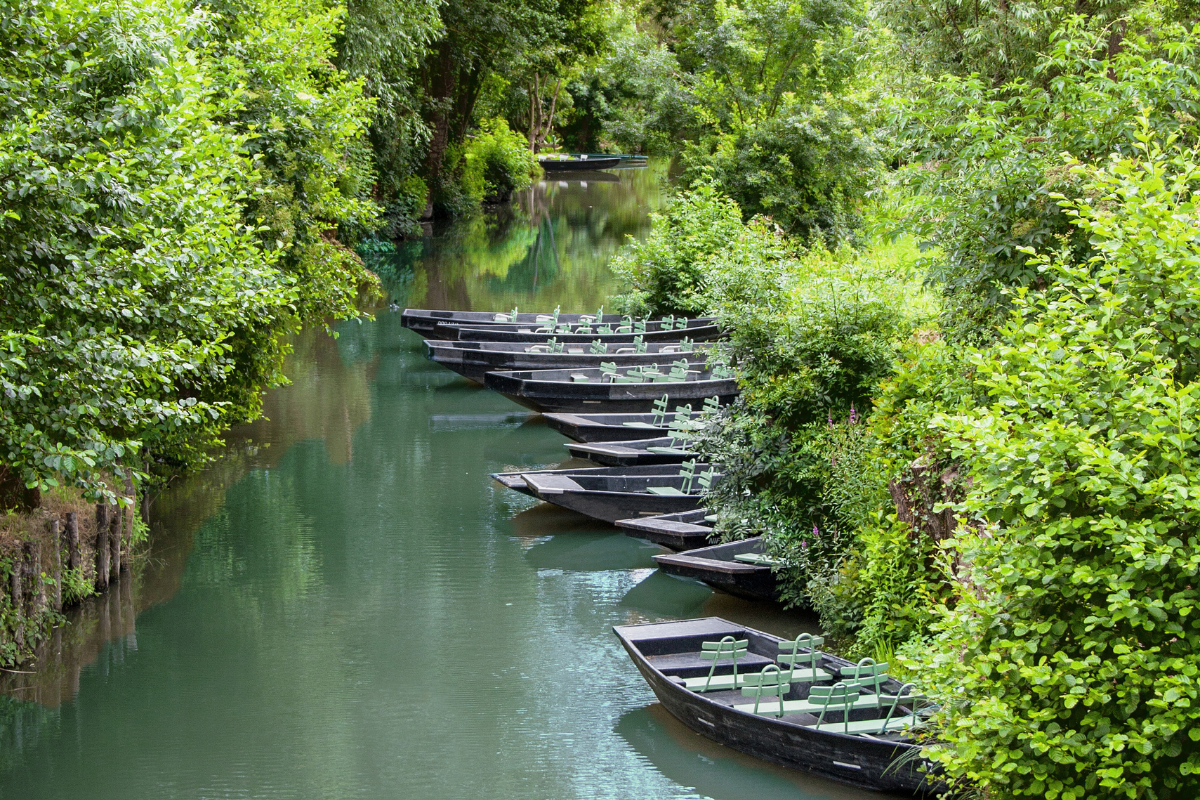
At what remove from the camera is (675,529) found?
11234 mm

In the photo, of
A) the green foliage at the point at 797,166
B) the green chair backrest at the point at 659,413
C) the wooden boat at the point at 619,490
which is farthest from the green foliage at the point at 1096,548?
the green foliage at the point at 797,166

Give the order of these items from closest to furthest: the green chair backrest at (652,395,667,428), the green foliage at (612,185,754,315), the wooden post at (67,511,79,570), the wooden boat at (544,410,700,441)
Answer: the wooden post at (67,511,79,570) → the wooden boat at (544,410,700,441) → the green chair backrest at (652,395,667,428) → the green foliage at (612,185,754,315)

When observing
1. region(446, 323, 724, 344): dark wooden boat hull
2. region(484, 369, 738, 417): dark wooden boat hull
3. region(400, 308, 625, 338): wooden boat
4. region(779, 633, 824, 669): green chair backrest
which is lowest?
region(779, 633, 824, 669): green chair backrest

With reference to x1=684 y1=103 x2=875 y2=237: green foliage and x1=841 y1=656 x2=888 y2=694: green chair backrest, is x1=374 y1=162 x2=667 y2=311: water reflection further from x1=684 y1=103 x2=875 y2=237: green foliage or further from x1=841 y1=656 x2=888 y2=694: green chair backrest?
x1=841 y1=656 x2=888 y2=694: green chair backrest

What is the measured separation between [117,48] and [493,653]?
19.1 ft

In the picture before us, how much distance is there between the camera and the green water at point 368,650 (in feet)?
26.5

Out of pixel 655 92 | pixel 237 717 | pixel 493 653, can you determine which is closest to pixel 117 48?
pixel 237 717

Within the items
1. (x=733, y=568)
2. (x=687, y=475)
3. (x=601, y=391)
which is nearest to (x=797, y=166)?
(x=601, y=391)

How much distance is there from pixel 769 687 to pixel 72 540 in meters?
6.22

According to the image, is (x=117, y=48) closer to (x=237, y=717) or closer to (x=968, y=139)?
(x=237, y=717)

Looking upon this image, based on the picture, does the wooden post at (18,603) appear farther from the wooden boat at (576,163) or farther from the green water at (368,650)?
the wooden boat at (576,163)

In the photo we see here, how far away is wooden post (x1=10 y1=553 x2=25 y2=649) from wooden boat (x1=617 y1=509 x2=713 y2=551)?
552cm

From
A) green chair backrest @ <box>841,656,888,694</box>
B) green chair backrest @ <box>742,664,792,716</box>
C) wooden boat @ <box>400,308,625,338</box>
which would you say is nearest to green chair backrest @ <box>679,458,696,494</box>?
green chair backrest @ <box>742,664,792,716</box>

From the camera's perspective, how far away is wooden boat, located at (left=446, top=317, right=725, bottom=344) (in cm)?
2055
